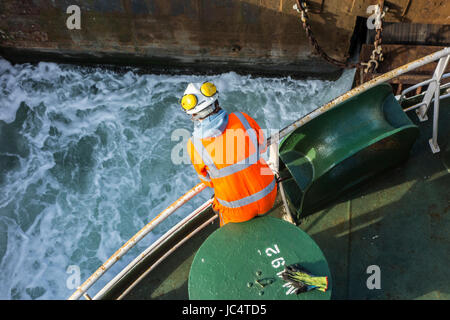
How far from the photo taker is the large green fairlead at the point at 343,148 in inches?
158

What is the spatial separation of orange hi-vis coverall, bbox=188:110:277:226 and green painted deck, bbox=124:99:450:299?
2.80 ft

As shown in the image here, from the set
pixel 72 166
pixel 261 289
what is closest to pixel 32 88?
pixel 72 166

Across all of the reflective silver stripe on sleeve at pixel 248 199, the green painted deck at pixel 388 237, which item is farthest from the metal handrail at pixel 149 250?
the reflective silver stripe on sleeve at pixel 248 199

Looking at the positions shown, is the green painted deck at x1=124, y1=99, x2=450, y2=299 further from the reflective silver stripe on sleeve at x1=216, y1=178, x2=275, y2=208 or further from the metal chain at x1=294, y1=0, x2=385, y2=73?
the metal chain at x1=294, y1=0, x2=385, y2=73

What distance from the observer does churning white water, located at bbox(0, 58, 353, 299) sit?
7.35 m

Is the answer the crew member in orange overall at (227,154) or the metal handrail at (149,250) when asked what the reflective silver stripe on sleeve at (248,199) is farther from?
the metal handrail at (149,250)

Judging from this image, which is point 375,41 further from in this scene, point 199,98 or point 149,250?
point 149,250

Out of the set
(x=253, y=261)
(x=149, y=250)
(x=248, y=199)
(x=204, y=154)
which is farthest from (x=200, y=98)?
(x=149, y=250)

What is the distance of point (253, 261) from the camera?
3.36 m

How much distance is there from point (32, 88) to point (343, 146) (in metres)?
8.28

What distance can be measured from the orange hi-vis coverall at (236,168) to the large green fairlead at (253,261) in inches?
7.5

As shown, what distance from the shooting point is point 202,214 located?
4.37 m

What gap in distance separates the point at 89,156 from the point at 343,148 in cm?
607

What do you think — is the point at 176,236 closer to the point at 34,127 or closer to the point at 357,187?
the point at 357,187
